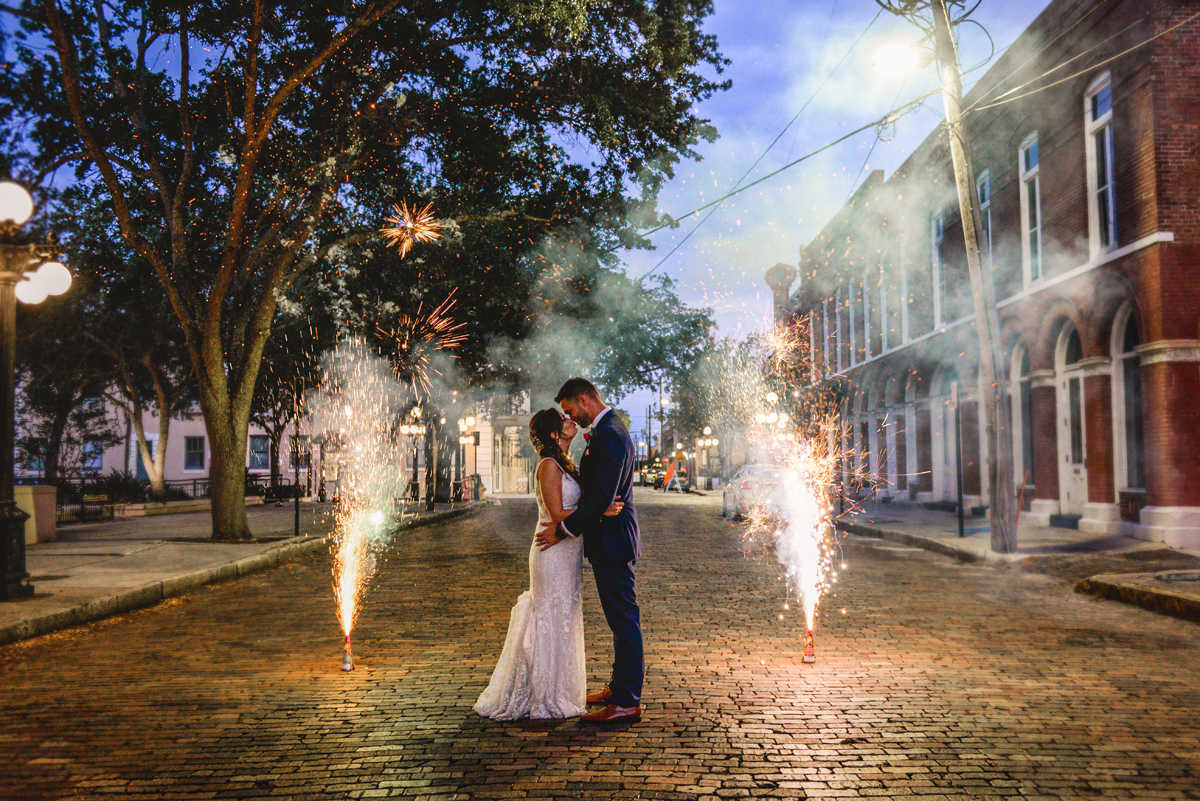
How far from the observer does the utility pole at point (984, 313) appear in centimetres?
1238

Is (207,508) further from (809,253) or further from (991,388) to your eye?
(809,253)

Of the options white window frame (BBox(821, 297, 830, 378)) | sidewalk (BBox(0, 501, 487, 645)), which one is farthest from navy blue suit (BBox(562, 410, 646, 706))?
white window frame (BBox(821, 297, 830, 378))

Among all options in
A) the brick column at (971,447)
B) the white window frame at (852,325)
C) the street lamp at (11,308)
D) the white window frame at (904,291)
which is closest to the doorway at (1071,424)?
the brick column at (971,447)

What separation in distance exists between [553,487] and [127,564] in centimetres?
927

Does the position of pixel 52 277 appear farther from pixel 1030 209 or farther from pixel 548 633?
pixel 1030 209

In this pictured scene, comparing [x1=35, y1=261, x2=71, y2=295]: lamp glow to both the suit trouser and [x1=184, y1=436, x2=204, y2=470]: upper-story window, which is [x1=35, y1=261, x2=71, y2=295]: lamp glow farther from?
[x1=184, y1=436, x2=204, y2=470]: upper-story window

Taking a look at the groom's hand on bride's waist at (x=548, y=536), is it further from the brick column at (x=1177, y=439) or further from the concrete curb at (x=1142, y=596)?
the brick column at (x=1177, y=439)

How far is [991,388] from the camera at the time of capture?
490 inches

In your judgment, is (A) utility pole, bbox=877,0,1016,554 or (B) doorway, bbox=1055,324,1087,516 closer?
(A) utility pole, bbox=877,0,1016,554

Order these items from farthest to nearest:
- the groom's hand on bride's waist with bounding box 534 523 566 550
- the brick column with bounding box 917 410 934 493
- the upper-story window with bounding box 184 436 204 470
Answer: the upper-story window with bounding box 184 436 204 470, the brick column with bounding box 917 410 934 493, the groom's hand on bride's waist with bounding box 534 523 566 550

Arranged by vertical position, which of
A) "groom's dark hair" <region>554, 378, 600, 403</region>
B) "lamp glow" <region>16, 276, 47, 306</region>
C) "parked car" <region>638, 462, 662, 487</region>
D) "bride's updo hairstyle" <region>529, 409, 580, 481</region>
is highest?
"lamp glow" <region>16, 276, 47, 306</region>

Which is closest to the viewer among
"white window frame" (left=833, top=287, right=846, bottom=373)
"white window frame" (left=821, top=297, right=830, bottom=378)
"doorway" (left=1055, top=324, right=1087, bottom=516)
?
"doorway" (left=1055, top=324, right=1087, bottom=516)

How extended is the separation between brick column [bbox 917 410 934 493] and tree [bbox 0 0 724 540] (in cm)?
1404

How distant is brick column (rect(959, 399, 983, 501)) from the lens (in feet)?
71.1
